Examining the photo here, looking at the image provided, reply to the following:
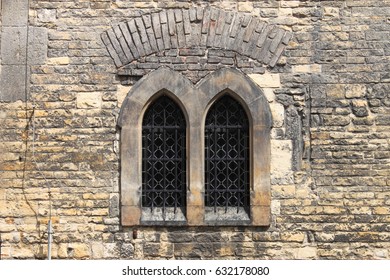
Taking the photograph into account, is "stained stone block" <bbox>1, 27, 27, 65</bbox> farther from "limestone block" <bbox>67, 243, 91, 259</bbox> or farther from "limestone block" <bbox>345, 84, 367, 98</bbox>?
"limestone block" <bbox>345, 84, 367, 98</bbox>

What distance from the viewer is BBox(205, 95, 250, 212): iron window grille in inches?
395

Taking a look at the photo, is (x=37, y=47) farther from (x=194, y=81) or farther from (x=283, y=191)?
(x=283, y=191)

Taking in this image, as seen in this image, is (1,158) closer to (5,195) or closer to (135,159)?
(5,195)

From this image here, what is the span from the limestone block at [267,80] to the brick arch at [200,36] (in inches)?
6.9

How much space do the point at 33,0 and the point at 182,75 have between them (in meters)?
2.04

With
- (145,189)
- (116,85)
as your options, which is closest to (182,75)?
(116,85)

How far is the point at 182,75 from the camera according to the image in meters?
10.0

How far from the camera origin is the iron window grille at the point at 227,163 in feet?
32.9

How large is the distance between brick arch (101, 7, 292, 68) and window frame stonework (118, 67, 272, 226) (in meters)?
0.31

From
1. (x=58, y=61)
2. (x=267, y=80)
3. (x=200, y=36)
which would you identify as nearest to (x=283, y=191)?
(x=267, y=80)

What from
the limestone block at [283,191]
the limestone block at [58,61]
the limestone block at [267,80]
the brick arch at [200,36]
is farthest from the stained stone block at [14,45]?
the limestone block at [283,191]

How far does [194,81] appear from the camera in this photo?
10.0 m

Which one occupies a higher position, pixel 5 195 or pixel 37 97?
pixel 37 97

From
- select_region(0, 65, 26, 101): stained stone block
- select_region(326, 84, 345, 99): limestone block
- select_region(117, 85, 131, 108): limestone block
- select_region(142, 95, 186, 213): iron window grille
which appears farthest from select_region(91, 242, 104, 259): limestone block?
select_region(326, 84, 345, 99): limestone block
